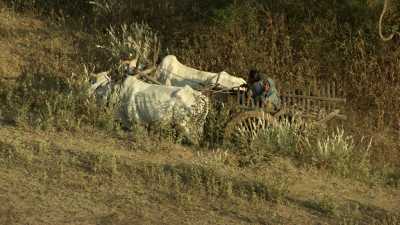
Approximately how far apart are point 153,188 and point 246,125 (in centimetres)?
182

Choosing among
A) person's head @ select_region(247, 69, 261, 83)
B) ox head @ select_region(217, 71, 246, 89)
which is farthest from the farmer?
ox head @ select_region(217, 71, 246, 89)

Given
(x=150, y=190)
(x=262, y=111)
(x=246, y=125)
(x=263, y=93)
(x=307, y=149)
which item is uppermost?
(x=263, y=93)

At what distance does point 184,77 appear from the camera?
9.97 m

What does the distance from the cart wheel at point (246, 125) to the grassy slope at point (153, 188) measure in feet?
1.27

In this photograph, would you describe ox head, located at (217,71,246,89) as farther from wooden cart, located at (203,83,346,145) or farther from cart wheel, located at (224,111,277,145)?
cart wheel, located at (224,111,277,145)

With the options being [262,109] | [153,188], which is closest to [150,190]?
[153,188]

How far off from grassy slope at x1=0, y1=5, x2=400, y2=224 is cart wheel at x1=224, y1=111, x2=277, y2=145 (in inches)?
15.3

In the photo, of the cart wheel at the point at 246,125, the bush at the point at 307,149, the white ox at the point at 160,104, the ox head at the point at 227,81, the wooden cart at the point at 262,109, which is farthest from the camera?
the ox head at the point at 227,81

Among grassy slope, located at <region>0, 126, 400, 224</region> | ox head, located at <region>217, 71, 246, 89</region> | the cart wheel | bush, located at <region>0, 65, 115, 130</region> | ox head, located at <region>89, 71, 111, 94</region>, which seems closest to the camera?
grassy slope, located at <region>0, 126, 400, 224</region>

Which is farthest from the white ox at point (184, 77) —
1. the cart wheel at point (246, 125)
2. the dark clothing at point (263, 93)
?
the cart wheel at point (246, 125)

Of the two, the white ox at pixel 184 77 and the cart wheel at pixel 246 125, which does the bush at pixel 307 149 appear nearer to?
the cart wheel at pixel 246 125

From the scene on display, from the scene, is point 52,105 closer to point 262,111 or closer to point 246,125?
point 246,125

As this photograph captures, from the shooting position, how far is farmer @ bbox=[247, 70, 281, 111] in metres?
8.67

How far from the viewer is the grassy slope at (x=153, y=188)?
620cm
